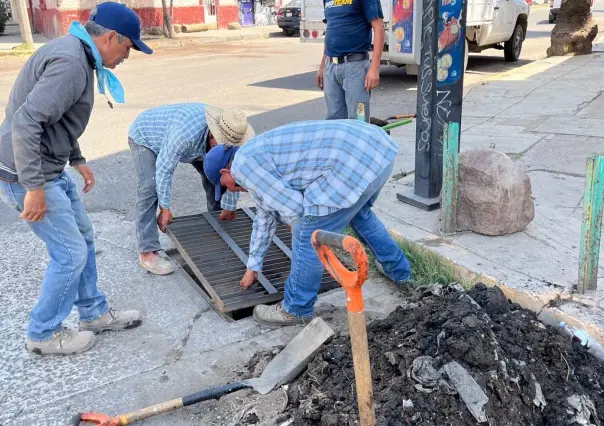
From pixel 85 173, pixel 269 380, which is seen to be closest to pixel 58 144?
pixel 85 173

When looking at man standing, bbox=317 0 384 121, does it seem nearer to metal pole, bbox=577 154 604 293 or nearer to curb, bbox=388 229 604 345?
curb, bbox=388 229 604 345

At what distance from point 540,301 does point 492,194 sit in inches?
35.6

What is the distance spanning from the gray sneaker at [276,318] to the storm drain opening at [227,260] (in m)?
0.15

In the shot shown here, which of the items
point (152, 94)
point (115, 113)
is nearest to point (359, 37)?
point (115, 113)

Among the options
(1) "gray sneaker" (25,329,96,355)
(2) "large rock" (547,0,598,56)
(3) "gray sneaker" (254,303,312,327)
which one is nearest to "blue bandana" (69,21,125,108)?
(1) "gray sneaker" (25,329,96,355)

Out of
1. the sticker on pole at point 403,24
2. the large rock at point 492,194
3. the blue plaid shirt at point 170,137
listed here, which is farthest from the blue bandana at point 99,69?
the sticker on pole at point 403,24

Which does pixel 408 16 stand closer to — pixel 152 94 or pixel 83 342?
pixel 152 94

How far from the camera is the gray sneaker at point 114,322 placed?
3.37 meters

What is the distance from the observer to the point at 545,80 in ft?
33.0

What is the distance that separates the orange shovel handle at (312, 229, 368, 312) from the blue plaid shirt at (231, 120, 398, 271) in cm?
86

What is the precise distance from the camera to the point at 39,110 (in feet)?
8.54

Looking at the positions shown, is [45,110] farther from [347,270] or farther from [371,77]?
[371,77]

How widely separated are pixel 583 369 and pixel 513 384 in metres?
0.45

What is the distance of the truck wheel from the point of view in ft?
42.9
